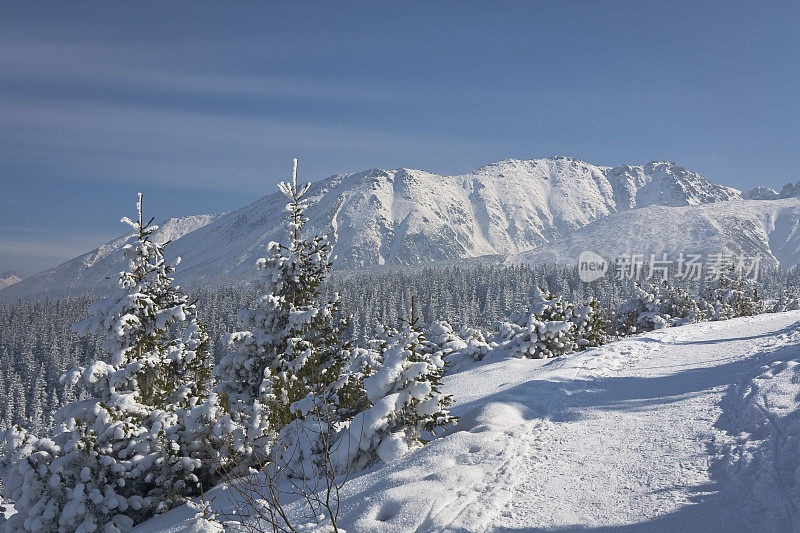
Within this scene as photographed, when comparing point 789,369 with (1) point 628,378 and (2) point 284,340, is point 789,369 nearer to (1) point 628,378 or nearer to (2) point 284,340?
(1) point 628,378

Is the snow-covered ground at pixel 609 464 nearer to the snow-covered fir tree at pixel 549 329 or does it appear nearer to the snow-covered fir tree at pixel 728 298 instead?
the snow-covered fir tree at pixel 549 329

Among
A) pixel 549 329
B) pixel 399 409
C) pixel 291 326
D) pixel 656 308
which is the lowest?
pixel 656 308

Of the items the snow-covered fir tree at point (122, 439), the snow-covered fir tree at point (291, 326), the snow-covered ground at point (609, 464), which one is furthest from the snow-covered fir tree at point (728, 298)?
the snow-covered fir tree at point (122, 439)

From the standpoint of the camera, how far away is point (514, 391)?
11.4m

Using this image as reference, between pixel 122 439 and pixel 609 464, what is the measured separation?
9272 millimetres

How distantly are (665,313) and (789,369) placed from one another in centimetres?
2803

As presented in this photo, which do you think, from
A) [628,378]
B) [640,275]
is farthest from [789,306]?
[640,275]

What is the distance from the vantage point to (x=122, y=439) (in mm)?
9656

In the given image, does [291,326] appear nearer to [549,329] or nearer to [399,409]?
Answer: [399,409]

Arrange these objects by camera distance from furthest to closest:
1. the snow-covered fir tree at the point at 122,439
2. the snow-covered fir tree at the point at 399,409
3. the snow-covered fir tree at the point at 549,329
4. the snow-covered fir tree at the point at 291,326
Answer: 1. the snow-covered fir tree at the point at 549,329
2. the snow-covered fir tree at the point at 291,326
3. the snow-covered fir tree at the point at 122,439
4. the snow-covered fir tree at the point at 399,409

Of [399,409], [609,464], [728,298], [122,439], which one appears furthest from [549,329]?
[728,298]

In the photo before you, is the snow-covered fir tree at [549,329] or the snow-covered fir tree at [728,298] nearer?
the snow-covered fir tree at [549,329]

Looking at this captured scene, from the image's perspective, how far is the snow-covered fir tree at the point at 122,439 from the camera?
8.55 meters

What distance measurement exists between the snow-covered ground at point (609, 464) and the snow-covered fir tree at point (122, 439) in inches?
31.3
